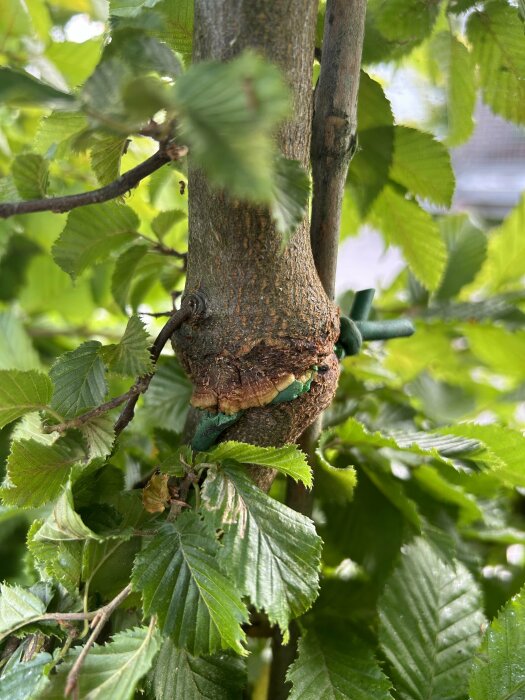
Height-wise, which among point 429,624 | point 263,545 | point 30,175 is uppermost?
point 30,175

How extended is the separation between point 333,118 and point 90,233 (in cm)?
14

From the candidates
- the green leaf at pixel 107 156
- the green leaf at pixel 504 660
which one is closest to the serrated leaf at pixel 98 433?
the green leaf at pixel 107 156

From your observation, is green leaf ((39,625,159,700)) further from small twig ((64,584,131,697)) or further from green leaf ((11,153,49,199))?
green leaf ((11,153,49,199))

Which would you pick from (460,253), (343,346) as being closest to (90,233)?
(343,346)

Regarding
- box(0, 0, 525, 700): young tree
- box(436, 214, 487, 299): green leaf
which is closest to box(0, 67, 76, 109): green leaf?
box(0, 0, 525, 700): young tree

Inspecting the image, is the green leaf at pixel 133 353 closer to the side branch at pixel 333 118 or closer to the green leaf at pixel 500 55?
the side branch at pixel 333 118

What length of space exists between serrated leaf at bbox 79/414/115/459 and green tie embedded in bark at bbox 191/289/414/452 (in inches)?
1.5

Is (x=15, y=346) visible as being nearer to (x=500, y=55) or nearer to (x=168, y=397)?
(x=168, y=397)

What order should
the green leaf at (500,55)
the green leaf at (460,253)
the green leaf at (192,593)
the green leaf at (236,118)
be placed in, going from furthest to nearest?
1. the green leaf at (460,253)
2. the green leaf at (500,55)
3. the green leaf at (192,593)
4. the green leaf at (236,118)

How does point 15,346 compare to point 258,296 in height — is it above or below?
below

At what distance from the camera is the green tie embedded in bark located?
0.28 metres

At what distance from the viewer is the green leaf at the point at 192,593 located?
10.1 inches

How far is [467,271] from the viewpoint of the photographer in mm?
578

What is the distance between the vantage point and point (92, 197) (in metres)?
0.23
